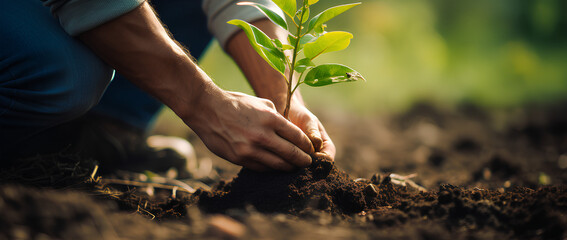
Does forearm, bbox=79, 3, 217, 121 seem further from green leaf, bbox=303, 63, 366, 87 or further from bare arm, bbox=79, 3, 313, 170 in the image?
green leaf, bbox=303, 63, 366, 87

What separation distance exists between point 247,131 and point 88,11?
0.60 metres

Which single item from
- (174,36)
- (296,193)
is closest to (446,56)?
(174,36)

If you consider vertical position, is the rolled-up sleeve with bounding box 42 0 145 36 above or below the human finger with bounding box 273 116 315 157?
below

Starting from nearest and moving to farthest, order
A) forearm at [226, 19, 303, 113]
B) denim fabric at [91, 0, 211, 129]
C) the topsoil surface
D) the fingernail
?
1. the topsoil surface
2. the fingernail
3. forearm at [226, 19, 303, 113]
4. denim fabric at [91, 0, 211, 129]

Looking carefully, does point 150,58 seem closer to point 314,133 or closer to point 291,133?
point 291,133

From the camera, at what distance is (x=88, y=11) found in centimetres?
110

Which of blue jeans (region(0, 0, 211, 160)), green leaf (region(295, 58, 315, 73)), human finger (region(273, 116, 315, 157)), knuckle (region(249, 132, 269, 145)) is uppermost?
green leaf (region(295, 58, 315, 73))

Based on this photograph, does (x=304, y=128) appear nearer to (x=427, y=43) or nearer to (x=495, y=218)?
(x=495, y=218)

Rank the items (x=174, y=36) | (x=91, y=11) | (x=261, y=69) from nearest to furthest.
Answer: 1. (x=91, y=11)
2. (x=261, y=69)
3. (x=174, y=36)

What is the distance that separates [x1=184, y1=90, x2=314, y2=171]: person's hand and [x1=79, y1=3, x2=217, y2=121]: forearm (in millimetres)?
57

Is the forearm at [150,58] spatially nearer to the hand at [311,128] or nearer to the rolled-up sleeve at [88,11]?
the rolled-up sleeve at [88,11]

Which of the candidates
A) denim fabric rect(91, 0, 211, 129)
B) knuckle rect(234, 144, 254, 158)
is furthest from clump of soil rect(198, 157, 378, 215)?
denim fabric rect(91, 0, 211, 129)

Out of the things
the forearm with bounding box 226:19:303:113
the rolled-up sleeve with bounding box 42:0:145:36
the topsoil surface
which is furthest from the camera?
the forearm with bounding box 226:19:303:113

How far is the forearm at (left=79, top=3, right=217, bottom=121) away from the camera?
3.72 feet
